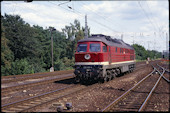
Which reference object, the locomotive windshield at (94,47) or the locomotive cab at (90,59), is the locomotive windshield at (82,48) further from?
the locomotive windshield at (94,47)

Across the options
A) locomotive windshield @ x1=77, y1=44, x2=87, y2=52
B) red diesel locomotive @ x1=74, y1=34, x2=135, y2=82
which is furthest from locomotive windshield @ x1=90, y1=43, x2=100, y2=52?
locomotive windshield @ x1=77, y1=44, x2=87, y2=52

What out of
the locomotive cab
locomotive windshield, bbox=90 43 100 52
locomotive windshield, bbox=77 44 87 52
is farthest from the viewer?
locomotive windshield, bbox=77 44 87 52

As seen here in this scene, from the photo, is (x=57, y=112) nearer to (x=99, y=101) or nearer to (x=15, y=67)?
(x=99, y=101)

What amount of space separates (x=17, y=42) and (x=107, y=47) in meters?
33.4

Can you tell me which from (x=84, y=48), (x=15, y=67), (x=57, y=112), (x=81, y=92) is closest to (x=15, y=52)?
(x=15, y=67)

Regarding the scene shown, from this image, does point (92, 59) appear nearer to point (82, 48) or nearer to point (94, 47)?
point (94, 47)

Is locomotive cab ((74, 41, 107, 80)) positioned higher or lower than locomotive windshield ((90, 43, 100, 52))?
lower

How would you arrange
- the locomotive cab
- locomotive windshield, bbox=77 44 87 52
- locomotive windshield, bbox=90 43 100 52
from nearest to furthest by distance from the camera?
1. the locomotive cab
2. locomotive windshield, bbox=90 43 100 52
3. locomotive windshield, bbox=77 44 87 52

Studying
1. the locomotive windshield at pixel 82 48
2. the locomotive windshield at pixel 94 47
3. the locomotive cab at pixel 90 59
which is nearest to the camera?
the locomotive cab at pixel 90 59

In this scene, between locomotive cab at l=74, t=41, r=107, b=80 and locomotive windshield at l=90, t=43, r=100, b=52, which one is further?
locomotive windshield at l=90, t=43, r=100, b=52

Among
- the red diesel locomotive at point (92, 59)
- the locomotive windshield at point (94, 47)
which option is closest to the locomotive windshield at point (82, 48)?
the red diesel locomotive at point (92, 59)

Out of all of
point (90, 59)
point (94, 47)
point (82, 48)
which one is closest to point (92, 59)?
point (90, 59)

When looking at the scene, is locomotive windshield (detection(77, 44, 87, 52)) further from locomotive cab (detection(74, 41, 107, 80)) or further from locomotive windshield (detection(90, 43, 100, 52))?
locomotive windshield (detection(90, 43, 100, 52))

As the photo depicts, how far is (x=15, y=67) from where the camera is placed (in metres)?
31.2
